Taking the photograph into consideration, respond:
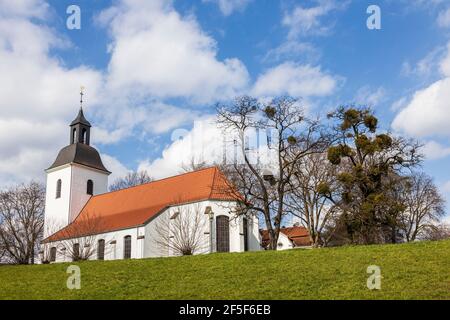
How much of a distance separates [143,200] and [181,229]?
706 centimetres

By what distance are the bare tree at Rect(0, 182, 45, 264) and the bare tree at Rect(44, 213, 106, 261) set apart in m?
4.45

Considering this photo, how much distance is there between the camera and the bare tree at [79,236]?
36.4 metres

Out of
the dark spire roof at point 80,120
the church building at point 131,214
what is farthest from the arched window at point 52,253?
the dark spire roof at point 80,120

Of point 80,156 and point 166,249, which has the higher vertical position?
point 80,156

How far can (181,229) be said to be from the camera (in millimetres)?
32594

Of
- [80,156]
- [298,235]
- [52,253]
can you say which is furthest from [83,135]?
[298,235]

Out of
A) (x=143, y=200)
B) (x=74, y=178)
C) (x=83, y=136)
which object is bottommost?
(x=143, y=200)

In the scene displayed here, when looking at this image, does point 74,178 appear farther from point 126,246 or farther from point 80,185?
point 126,246

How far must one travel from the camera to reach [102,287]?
14.9 meters

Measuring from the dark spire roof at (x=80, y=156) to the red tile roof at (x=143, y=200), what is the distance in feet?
11.1

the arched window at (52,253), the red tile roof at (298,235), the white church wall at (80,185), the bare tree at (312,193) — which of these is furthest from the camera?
the red tile roof at (298,235)

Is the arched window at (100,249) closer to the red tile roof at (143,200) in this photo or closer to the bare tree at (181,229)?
the red tile roof at (143,200)
